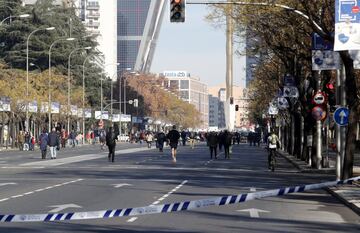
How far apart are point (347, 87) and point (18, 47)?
82978 mm

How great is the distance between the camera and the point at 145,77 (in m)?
193

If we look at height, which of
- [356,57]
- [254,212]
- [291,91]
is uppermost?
[356,57]

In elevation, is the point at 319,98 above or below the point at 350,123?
above

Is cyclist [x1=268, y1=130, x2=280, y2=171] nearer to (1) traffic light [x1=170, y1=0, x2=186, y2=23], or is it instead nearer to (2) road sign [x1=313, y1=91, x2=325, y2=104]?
(2) road sign [x1=313, y1=91, x2=325, y2=104]

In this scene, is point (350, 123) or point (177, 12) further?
point (350, 123)

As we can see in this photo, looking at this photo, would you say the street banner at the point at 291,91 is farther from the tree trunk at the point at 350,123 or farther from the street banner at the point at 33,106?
the street banner at the point at 33,106

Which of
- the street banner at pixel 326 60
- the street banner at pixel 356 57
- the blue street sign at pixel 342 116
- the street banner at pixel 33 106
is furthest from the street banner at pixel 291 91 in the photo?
the street banner at pixel 33 106

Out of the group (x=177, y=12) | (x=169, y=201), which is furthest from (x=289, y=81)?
(x=169, y=201)

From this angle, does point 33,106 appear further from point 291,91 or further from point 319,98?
point 319,98

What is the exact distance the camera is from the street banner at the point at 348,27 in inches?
850

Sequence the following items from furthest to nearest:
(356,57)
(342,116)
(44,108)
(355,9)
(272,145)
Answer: (44,108) < (272,145) < (342,116) < (356,57) < (355,9)

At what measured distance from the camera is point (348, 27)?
2170 cm

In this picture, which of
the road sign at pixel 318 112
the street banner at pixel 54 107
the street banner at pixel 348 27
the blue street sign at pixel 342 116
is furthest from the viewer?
the street banner at pixel 54 107

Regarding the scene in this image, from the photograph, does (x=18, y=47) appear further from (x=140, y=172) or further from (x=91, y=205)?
(x=91, y=205)
